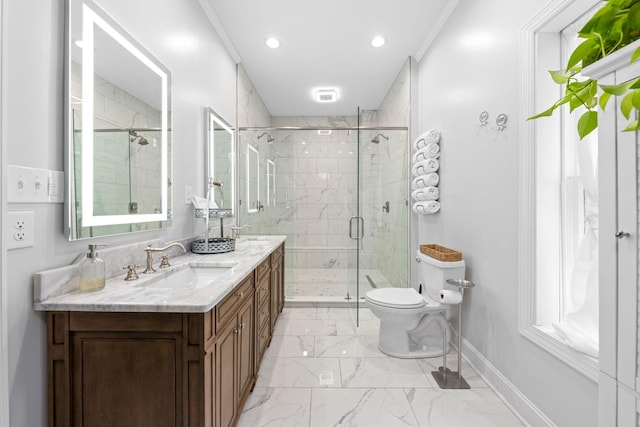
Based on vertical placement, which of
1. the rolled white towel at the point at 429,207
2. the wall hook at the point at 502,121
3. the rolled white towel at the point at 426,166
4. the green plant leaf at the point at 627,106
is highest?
the wall hook at the point at 502,121

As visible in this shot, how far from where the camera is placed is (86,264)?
1104 millimetres

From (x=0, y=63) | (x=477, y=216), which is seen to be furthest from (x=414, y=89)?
(x=0, y=63)

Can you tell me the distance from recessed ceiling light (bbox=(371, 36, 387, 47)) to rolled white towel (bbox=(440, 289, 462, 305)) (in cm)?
234

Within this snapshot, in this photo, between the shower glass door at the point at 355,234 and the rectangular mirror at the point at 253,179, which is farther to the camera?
the rectangular mirror at the point at 253,179

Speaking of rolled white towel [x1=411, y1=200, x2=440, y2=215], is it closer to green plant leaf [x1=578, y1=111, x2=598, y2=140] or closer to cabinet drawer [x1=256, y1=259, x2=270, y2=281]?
cabinet drawer [x1=256, y1=259, x2=270, y2=281]

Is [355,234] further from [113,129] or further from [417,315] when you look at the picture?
[113,129]

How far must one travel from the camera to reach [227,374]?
1298 mm

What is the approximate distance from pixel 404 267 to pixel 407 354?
1153 millimetres

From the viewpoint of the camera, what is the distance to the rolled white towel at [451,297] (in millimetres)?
2008

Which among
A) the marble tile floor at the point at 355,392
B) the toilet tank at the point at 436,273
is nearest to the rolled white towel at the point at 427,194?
the toilet tank at the point at 436,273

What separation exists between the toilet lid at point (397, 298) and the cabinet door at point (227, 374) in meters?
1.20

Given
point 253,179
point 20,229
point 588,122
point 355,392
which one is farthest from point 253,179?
point 588,122

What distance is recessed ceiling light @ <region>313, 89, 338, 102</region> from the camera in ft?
13.4

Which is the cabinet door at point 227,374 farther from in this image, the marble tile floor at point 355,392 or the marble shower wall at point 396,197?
the marble shower wall at point 396,197
